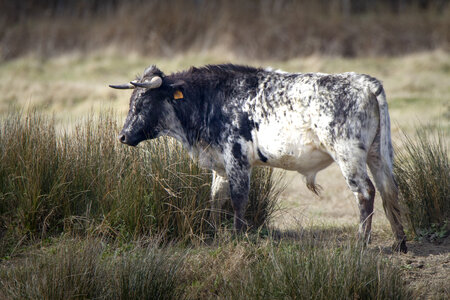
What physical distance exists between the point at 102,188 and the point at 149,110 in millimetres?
1024

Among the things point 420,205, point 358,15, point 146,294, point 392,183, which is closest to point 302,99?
point 392,183

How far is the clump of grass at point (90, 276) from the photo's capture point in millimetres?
5621

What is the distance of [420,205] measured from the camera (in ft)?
24.0

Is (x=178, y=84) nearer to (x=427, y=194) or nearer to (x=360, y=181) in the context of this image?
(x=360, y=181)

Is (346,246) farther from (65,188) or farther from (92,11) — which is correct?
(92,11)

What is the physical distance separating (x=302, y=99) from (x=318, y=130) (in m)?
0.39

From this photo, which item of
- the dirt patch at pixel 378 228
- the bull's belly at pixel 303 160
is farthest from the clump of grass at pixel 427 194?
the bull's belly at pixel 303 160

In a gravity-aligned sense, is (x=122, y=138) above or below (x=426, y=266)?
above

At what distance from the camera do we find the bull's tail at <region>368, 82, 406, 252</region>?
251 inches

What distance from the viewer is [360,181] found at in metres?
6.42

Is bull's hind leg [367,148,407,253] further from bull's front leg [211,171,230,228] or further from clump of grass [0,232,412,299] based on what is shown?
bull's front leg [211,171,230,228]

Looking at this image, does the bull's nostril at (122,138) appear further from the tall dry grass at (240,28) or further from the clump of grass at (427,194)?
the tall dry grass at (240,28)

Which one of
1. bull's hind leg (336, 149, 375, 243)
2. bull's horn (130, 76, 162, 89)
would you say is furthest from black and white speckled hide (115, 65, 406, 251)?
bull's horn (130, 76, 162, 89)

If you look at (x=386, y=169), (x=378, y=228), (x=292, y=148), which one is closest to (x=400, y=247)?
(x=386, y=169)
